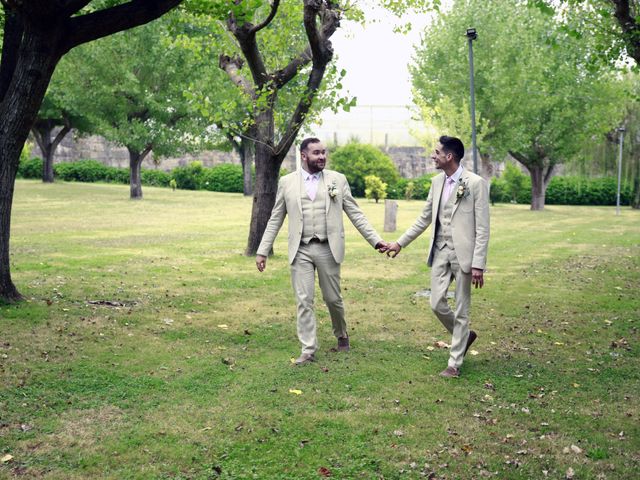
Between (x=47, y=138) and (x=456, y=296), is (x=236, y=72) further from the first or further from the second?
(x=47, y=138)

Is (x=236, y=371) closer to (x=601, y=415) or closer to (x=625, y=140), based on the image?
(x=601, y=415)

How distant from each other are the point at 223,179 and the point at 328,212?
141ft

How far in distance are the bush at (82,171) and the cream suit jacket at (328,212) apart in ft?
143

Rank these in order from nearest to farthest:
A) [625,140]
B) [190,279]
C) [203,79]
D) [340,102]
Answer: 1. [190,279]
2. [340,102]
3. [203,79]
4. [625,140]

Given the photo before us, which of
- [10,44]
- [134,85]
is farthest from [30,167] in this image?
[10,44]

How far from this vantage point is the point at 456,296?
735cm

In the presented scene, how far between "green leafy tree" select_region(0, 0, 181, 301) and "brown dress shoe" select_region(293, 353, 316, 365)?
4.06m

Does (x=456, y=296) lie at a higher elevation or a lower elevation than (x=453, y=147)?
lower

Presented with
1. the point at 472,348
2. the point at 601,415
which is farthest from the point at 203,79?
the point at 601,415

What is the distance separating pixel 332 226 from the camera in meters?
7.74

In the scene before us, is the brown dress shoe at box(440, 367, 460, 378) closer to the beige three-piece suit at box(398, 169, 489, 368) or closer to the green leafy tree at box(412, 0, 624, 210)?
the beige three-piece suit at box(398, 169, 489, 368)

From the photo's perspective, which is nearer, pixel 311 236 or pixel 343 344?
pixel 311 236

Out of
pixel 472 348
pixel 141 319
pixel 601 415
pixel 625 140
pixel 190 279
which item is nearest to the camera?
pixel 601 415

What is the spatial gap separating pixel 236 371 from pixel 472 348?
2716 mm
